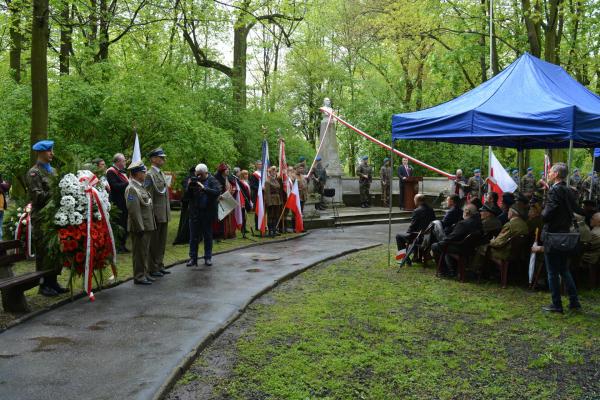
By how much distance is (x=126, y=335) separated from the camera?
18.8 feet

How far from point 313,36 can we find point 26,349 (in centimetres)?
3855

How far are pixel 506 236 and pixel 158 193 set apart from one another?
5.56 m

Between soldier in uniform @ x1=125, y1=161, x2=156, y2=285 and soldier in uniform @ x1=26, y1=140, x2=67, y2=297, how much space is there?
1.11 m

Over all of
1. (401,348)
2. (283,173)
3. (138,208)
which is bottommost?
(401,348)

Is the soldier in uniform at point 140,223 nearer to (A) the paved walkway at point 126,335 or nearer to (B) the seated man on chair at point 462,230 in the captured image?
(A) the paved walkway at point 126,335

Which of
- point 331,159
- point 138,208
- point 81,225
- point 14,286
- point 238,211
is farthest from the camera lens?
point 331,159

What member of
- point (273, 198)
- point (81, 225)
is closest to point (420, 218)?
point (273, 198)

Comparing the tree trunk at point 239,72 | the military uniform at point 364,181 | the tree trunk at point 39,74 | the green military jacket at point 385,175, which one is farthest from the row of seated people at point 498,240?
the tree trunk at point 239,72

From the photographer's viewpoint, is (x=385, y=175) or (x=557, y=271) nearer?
(x=557, y=271)

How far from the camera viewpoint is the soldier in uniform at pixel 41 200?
727 cm

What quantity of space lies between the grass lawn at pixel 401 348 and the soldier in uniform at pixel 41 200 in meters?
2.79

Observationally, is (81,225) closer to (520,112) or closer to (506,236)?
(506,236)

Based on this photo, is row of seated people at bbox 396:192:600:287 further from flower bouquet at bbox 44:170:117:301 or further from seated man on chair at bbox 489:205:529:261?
flower bouquet at bbox 44:170:117:301

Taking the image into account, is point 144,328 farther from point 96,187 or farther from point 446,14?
point 446,14
